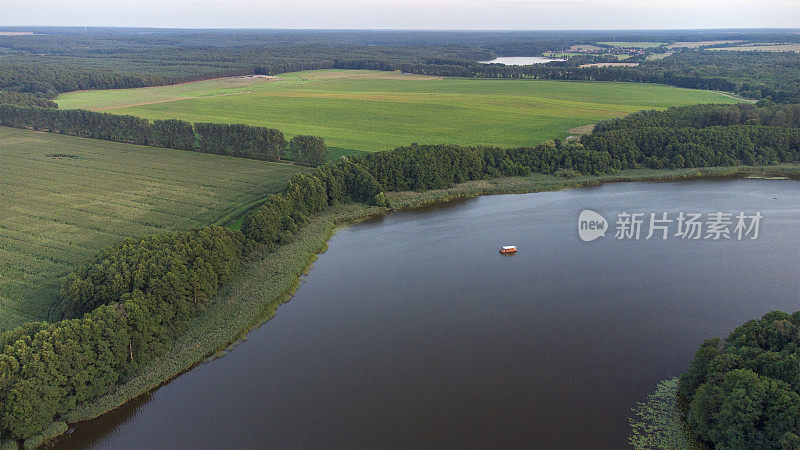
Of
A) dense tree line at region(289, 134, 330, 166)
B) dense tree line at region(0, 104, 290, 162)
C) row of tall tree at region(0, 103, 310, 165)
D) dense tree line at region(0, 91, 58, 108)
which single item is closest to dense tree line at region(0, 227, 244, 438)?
dense tree line at region(289, 134, 330, 166)

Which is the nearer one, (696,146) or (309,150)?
(696,146)

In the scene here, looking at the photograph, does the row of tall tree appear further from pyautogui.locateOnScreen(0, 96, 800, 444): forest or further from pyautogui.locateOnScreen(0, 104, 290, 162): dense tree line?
pyautogui.locateOnScreen(0, 96, 800, 444): forest

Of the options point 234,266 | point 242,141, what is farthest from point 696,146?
point 242,141

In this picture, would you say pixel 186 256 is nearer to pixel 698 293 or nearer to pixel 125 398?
pixel 125 398

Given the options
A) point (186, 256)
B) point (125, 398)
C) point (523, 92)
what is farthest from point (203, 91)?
point (125, 398)

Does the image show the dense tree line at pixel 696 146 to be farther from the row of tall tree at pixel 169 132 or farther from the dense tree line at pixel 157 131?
the dense tree line at pixel 157 131

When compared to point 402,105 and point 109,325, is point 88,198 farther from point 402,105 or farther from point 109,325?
point 402,105
